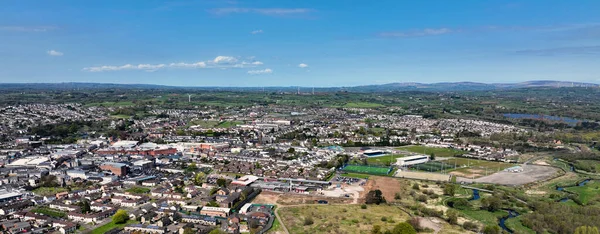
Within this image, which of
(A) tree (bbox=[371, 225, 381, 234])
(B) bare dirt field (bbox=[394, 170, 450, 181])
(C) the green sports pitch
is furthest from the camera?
(C) the green sports pitch

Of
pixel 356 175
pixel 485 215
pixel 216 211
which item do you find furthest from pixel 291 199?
pixel 485 215

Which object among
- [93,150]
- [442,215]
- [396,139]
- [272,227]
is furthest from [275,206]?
[396,139]

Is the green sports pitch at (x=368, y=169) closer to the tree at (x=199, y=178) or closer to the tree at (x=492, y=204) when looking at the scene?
the tree at (x=492, y=204)

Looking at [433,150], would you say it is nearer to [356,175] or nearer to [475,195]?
[356,175]

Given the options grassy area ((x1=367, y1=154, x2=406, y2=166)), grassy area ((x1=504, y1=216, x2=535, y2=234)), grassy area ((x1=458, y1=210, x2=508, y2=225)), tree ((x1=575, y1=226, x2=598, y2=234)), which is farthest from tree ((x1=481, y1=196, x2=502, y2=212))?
grassy area ((x1=367, y1=154, x2=406, y2=166))

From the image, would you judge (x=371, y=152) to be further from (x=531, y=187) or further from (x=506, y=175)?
(x=531, y=187)

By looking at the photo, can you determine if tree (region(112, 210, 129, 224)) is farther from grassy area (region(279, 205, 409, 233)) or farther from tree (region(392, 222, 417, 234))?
tree (region(392, 222, 417, 234))
